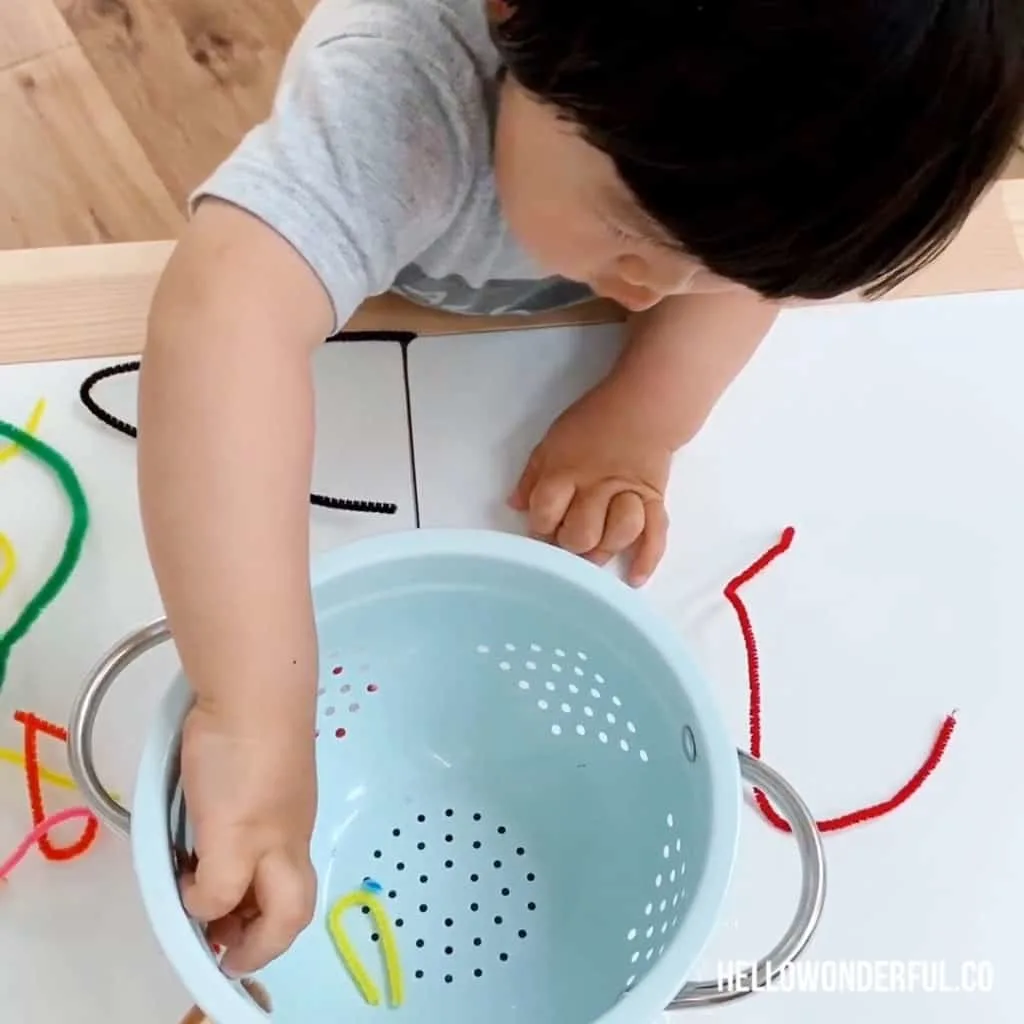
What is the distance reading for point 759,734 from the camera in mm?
590

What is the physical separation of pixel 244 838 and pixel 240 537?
0.10 meters

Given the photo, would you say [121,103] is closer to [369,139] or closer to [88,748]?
[369,139]

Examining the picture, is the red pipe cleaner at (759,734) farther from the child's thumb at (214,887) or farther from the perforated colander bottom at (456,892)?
the child's thumb at (214,887)

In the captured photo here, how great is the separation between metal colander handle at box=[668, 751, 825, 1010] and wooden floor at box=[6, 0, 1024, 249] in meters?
0.55

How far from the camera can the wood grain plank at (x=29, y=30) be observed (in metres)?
0.90

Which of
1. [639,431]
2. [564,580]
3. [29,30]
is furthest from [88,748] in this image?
[29,30]

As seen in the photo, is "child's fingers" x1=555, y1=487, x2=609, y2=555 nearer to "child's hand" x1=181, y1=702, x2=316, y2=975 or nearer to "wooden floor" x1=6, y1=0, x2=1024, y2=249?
"child's hand" x1=181, y1=702, x2=316, y2=975

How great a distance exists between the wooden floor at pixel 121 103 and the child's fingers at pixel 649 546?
0.40 m

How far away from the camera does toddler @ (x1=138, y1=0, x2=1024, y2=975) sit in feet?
1.17

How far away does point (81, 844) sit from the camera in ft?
1.78

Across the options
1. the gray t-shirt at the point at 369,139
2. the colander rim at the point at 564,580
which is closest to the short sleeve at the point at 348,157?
the gray t-shirt at the point at 369,139

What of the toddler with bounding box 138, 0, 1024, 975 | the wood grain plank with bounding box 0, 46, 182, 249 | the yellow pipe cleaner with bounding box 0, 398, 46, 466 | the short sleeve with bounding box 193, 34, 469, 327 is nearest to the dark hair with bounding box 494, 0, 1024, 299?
the toddler with bounding box 138, 0, 1024, 975

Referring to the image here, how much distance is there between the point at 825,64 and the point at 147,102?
2.12 feet

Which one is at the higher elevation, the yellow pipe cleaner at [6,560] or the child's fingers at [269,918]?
the yellow pipe cleaner at [6,560]
